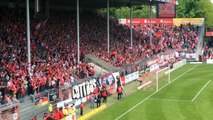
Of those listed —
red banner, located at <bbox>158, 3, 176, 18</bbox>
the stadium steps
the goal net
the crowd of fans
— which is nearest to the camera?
the crowd of fans

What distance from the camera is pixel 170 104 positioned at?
3061cm

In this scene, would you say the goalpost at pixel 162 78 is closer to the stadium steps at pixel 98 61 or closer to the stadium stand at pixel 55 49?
the stadium stand at pixel 55 49

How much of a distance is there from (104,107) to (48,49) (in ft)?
28.9

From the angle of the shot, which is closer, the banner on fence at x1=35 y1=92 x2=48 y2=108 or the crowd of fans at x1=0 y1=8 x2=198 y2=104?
the banner on fence at x1=35 y1=92 x2=48 y2=108

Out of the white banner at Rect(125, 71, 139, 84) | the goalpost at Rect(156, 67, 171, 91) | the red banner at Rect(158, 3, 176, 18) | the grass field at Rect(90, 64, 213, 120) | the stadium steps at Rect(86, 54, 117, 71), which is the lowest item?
the grass field at Rect(90, 64, 213, 120)

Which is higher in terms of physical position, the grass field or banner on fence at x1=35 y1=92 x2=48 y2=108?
banner on fence at x1=35 y1=92 x2=48 y2=108

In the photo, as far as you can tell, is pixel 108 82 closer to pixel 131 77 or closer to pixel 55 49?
pixel 55 49

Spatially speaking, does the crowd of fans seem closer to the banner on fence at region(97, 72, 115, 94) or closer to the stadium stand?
the stadium stand

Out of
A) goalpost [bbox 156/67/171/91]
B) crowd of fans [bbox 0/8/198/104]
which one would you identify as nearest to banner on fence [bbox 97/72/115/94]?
crowd of fans [bbox 0/8/198/104]

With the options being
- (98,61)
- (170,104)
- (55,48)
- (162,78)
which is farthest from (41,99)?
(162,78)

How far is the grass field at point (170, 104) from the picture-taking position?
88.3 ft

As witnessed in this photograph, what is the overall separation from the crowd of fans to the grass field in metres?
4.38

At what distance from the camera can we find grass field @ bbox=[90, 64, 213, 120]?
1059 inches

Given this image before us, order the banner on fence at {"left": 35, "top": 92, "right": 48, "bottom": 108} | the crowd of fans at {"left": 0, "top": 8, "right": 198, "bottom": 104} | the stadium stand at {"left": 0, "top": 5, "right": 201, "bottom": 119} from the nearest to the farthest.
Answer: the banner on fence at {"left": 35, "top": 92, "right": 48, "bottom": 108}, the stadium stand at {"left": 0, "top": 5, "right": 201, "bottom": 119}, the crowd of fans at {"left": 0, "top": 8, "right": 198, "bottom": 104}
